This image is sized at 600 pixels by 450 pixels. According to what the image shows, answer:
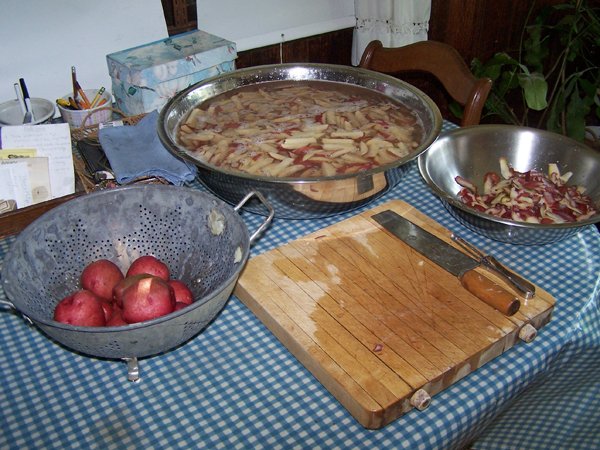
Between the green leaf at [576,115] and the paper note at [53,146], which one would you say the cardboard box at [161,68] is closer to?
the paper note at [53,146]

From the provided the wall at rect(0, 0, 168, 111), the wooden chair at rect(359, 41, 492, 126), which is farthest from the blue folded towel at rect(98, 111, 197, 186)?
the wooden chair at rect(359, 41, 492, 126)

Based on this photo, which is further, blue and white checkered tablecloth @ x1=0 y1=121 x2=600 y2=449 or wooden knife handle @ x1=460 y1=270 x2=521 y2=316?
wooden knife handle @ x1=460 y1=270 x2=521 y2=316

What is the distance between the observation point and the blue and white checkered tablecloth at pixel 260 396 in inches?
34.1

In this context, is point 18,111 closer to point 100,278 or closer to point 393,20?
point 100,278

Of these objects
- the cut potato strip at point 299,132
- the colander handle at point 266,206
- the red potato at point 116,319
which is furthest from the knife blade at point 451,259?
the red potato at point 116,319

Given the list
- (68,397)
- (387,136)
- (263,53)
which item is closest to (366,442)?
(68,397)

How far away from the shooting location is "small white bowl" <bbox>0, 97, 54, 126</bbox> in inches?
69.0

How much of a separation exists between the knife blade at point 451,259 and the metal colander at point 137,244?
308 mm

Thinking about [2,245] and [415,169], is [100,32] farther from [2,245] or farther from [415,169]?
[415,169]

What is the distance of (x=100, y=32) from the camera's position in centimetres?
205

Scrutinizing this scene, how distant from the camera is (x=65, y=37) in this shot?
6.50 ft

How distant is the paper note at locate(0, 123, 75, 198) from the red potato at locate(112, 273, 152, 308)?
1.63ft

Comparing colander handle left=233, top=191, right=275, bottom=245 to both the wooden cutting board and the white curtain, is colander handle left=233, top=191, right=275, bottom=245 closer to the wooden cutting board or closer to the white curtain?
the wooden cutting board

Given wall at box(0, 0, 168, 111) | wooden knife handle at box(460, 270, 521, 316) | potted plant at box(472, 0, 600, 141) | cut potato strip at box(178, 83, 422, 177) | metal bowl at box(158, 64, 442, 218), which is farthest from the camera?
potted plant at box(472, 0, 600, 141)
